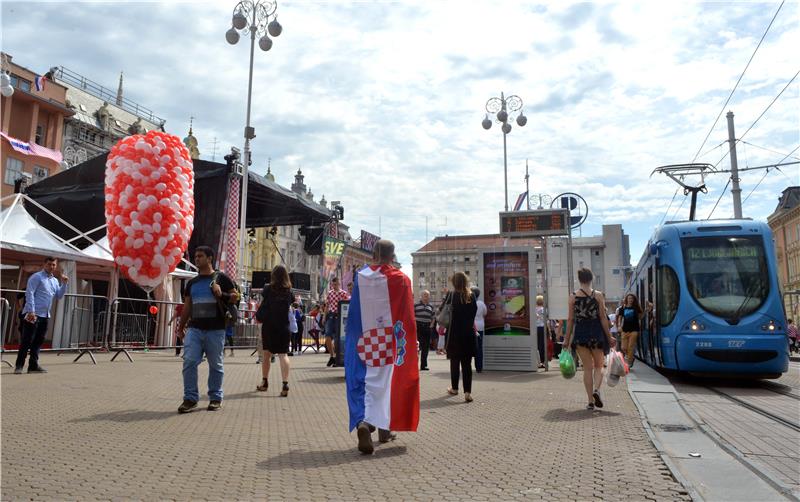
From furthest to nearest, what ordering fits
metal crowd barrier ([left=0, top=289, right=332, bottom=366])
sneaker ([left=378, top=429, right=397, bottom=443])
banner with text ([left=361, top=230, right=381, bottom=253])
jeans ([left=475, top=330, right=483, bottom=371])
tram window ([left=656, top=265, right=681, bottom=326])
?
banner with text ([left=361, top=230, right=381, bottom=253])
metal crowd barrier ([left=0, top=289, right=332, bottom=366])
jeans ([left=475, top=330, right=483, bottom=371])
tram window ([left=656, top=265, right=681, bottom=326])
sneaker ([left=378, top=429, right=397, bottom=443])

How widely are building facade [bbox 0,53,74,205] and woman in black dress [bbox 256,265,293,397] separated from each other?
36.1m

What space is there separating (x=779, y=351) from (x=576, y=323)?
4.89 metres

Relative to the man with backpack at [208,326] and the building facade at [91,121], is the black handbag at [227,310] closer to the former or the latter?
the man with backpack at [208,326]

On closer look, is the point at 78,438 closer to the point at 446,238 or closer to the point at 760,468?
the point at 760,468

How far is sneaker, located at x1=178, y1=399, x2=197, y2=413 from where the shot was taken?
621cm

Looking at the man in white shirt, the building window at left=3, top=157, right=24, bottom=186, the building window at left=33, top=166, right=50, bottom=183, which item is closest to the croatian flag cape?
the man in white shirt

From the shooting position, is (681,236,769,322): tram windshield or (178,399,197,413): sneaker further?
(681,236,769,322): tram windshield

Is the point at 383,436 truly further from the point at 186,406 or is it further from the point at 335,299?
the point at 335,299

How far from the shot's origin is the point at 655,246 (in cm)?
1189

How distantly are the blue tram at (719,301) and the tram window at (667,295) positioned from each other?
0.02 meters

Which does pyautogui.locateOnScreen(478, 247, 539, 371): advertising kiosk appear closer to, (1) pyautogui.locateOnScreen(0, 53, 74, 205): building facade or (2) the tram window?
(2) the tram window

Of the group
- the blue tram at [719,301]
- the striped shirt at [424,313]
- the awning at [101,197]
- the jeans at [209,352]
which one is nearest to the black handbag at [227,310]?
the jeans at [209,352]

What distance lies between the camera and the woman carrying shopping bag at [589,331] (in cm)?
741

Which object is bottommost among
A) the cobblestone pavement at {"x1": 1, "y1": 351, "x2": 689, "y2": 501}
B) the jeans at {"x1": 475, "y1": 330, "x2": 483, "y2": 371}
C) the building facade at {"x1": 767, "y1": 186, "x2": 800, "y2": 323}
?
the cobblestone pavement at {"x1": 1, "y1": 351, "x2": 689, "y2": 501}
